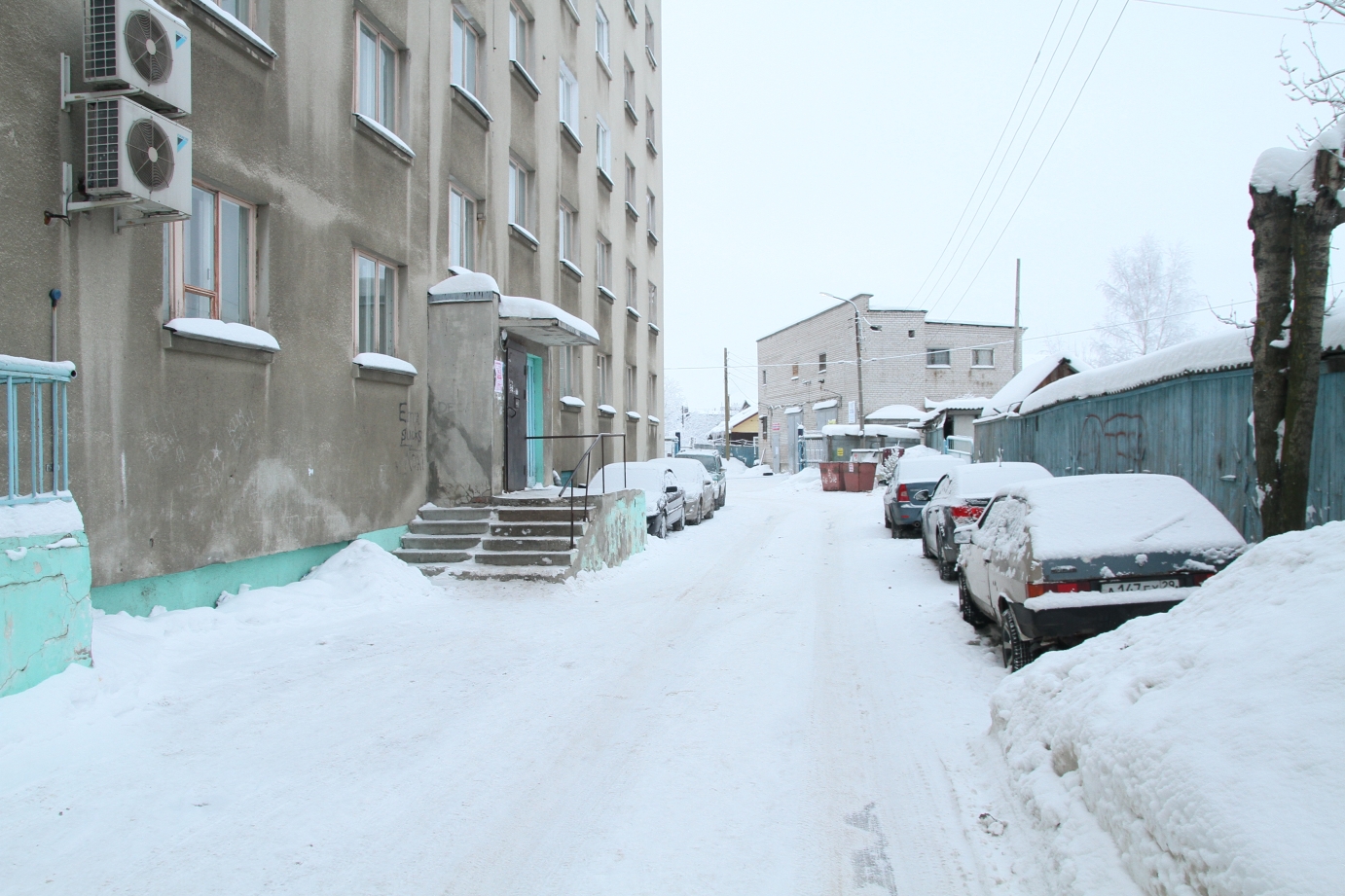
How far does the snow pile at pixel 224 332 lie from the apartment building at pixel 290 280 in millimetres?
23

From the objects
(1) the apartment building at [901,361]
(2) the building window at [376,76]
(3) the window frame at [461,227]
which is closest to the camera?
(2) the building window at [376,76]

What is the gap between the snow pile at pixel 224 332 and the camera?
7266mm

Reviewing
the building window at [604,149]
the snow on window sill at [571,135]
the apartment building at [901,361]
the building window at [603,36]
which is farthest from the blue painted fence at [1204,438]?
the apartment building at [901,361]

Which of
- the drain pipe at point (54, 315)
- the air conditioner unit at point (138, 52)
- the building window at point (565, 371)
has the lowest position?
the drain pipe at point (54, 315)

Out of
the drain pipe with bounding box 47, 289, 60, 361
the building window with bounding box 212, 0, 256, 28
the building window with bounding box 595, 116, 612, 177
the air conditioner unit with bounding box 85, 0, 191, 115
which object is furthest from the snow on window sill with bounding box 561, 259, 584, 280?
the drain pipe with bounding box 47, 289, 60, 361

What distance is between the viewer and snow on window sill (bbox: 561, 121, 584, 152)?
17.5m

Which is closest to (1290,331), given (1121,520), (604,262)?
(1121,520)

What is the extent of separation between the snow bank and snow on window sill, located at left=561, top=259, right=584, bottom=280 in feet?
40.9

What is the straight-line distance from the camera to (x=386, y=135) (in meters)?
10.5

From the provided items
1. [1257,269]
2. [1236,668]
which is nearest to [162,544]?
[1236,668]

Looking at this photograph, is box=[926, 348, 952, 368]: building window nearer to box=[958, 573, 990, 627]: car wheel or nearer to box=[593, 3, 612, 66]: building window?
box=[593, 3, 612, 66]: building window

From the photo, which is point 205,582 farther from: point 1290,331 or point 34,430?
point 1290,331

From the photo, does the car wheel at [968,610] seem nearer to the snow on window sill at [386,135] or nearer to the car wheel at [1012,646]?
the car wheel at [1012,646]

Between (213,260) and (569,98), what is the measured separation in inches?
478
